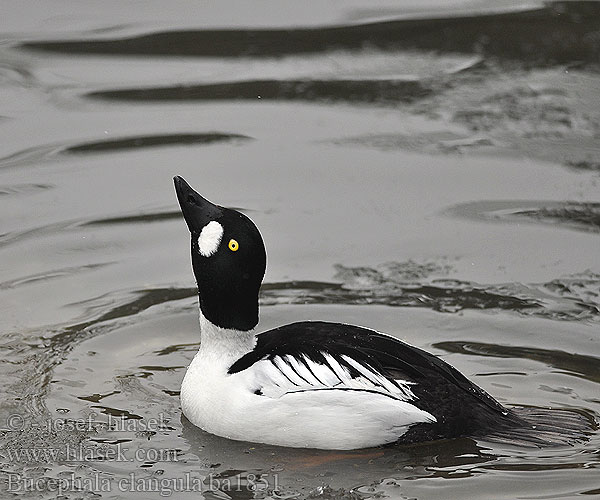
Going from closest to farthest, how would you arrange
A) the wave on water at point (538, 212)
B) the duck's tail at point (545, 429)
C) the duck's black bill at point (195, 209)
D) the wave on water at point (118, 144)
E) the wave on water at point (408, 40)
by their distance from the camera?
the duck's tail at point (545, 429)
the duck's black bill at point (195, 209)
the wave on water at point (538, 212)
the wave on water at point (118, 144)
the wave on water at point (408, 40)

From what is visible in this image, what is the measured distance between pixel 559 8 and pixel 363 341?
7.10 meters

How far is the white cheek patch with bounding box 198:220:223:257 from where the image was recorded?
6.08 m

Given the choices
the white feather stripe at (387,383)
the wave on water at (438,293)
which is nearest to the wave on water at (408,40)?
the wave on water at (438,293)

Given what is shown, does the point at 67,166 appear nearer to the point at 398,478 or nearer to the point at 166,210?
the point at 166,210

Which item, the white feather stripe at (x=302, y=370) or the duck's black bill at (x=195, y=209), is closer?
the white feather stripe at (x=302, y=370)

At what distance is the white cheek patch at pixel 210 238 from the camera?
6078 mm

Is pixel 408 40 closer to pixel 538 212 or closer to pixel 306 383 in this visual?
pixel 538 212

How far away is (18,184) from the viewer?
9125mm

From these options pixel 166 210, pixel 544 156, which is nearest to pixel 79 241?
pixel 166 210

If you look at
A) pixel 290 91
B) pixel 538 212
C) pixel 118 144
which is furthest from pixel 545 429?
pixel 290 91

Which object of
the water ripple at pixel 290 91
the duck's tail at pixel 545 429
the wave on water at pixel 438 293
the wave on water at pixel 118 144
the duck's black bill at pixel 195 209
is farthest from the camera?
the water ripple at pixel 290 91

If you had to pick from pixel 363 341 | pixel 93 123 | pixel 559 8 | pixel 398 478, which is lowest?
pixel 398 478

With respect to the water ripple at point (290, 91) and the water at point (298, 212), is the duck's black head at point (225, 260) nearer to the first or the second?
the water at point (298, 212)

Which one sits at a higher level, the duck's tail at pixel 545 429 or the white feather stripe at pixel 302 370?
the white feather stripe at pixel 302 370
